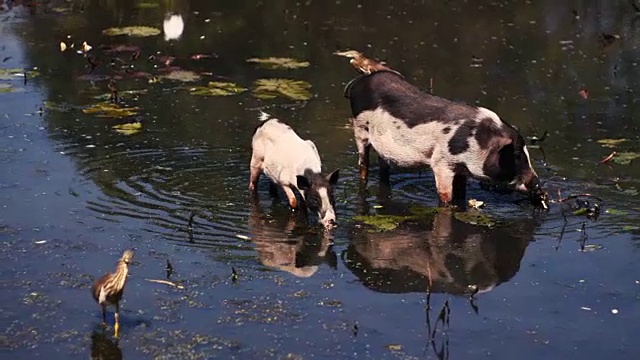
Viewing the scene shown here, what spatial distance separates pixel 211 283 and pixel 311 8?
447 inches

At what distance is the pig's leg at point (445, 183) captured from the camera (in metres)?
11.4

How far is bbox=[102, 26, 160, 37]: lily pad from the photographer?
17.9 metres

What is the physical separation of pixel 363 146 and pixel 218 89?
11.2 feet

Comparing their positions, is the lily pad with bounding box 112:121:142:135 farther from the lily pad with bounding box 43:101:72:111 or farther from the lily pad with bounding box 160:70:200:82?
the lily pad with bounding box 160:70:200:82

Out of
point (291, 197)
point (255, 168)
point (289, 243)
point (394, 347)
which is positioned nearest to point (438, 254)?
point (289, 243)

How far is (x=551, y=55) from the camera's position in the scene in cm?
1734

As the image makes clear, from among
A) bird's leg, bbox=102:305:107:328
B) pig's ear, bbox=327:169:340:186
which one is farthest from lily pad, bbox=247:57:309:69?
bird's leg, bbox=102:305:107:328

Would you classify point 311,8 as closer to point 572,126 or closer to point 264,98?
point 264,98

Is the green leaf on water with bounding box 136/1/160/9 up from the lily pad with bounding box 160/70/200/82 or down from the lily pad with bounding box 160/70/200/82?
up

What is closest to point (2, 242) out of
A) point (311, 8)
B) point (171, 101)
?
point (171, 101)

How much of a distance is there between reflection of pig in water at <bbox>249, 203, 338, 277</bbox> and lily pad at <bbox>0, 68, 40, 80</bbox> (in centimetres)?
573

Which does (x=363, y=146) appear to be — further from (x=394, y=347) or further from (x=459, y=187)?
(x=394, y=347)

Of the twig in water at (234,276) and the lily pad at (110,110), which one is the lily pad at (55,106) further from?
the twig in water at (234,276)

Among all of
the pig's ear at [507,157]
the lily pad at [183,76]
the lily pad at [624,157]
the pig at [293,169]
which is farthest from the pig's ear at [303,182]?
→ the lily pad at [183,76]
